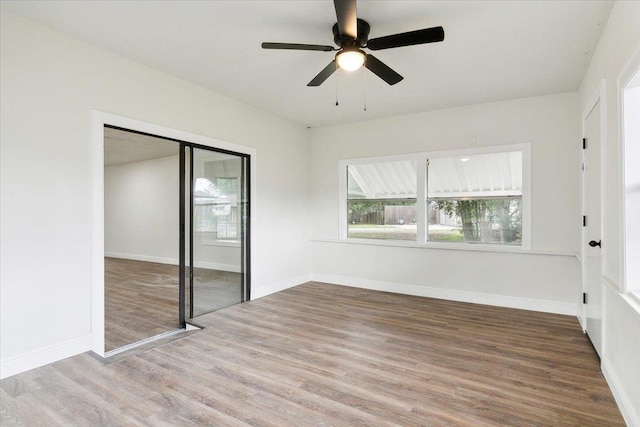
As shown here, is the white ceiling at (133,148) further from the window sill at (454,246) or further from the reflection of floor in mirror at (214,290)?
the window sill at (454,246)

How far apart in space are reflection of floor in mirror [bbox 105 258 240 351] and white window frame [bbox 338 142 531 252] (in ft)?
7.13

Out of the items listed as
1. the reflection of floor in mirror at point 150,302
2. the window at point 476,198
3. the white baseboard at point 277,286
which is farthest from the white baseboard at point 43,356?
the window at point 476,198

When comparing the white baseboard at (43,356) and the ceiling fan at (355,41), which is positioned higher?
the ceiling fan at (355,41)

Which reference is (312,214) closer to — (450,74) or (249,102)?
(249,102)

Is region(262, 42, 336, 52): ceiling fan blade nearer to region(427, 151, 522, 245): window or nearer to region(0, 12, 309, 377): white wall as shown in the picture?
region(0, 12, 309, 377): white wall

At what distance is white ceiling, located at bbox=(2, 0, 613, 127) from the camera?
250 cm

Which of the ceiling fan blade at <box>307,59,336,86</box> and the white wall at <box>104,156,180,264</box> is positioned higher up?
the ceiling fan blade at <box>307,59,336,86</box>

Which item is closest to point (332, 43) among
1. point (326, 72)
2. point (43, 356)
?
point (326, 72)

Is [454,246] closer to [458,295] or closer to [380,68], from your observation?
[458,295]

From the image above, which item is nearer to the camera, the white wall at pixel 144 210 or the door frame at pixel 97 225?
the door frame at pixel 97 225

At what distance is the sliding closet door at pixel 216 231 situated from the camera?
405 centimetres

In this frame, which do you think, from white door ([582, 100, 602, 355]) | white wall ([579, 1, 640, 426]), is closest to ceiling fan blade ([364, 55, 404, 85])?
white wall ([579, 1, 640, 426])

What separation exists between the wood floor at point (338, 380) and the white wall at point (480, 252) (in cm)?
69

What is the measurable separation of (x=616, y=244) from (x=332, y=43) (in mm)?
2689
